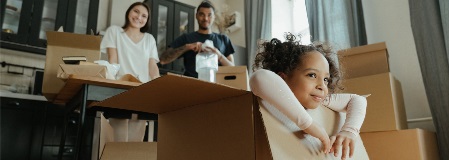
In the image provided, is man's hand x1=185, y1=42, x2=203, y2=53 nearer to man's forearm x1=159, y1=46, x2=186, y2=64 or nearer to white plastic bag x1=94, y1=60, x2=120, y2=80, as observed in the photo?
man's forearm x1=159, y1=46, x2=186, y2=64

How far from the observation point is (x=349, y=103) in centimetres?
96

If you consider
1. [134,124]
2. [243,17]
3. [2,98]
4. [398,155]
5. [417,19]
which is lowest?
[398,155]

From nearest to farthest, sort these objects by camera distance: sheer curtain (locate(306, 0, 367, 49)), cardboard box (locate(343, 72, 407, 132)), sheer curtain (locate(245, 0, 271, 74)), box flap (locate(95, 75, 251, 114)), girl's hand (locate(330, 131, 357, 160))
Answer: box flap (locate(95, 75, 251, 114)) < girl's hand (locate(330, 131, 357, 160)) < cardboard box (locate(343, 72, 407, 132)) < sheer curtain (locate(306, 0, 367, 49)) < sheer curtain (locate(245, 0, 271, 74))

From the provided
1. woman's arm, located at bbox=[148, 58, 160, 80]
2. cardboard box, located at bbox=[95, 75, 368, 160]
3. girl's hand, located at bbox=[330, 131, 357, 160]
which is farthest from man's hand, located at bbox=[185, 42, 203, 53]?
girl's hand, located at bbox=[330, 131, 357, 160]

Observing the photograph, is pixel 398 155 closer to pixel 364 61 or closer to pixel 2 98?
pixel 364 61

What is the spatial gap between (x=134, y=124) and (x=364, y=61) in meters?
1.35

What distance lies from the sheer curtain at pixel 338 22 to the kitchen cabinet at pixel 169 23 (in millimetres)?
1419

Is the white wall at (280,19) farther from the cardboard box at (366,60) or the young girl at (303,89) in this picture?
the young girl at (303,89)

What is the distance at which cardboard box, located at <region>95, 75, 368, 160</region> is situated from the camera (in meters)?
0.63

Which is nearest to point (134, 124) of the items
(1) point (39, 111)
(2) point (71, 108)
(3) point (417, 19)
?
(2) point (71, 108)

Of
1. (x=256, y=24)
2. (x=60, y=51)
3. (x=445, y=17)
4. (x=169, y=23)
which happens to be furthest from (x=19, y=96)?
(x=445, y=17)

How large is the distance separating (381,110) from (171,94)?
1.28 meters

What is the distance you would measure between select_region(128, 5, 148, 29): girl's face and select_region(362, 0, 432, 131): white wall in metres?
1.59

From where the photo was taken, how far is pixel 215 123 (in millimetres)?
714
